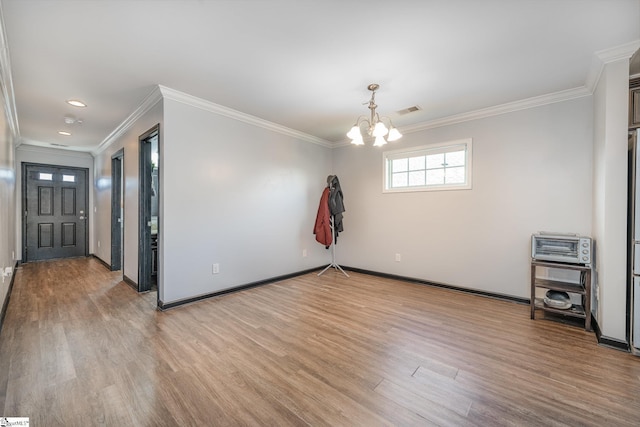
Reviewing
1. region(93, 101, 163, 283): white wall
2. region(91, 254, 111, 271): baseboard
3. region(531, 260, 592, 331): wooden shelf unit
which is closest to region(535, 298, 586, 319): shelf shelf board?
region(531, 260, 592, 331): wooden shelf unit

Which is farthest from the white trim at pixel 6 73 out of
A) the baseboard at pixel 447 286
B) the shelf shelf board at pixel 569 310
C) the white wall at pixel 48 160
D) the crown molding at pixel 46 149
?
the shelf shelf board at pixel 569 310

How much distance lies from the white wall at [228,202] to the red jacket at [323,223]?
281mm

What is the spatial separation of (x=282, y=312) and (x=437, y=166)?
3034mm

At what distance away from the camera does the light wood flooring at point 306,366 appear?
149 cm

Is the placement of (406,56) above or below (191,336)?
above

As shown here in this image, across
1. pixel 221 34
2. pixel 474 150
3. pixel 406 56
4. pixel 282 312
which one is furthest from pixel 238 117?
pixel 474 150

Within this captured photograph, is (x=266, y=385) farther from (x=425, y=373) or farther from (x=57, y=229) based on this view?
(x=57, y=229)

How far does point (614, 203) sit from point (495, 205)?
120cm

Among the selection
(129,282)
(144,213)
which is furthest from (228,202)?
(129,282)

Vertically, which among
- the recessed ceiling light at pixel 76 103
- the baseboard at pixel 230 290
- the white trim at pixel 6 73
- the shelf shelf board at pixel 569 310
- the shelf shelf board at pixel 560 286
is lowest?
the baseboard at pixel 230 290

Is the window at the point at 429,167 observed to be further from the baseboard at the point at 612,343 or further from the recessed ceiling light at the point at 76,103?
the recessed ceiling light at the point at 76,103

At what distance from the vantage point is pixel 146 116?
3402 millimetres

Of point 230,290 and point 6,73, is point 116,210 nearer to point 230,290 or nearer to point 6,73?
point 6,73

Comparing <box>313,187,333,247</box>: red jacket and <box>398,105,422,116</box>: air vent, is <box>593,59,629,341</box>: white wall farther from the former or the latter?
<box>313,187,333,247</box>: red jacket
